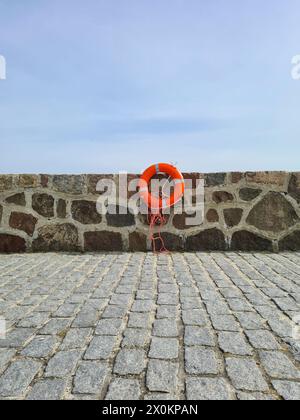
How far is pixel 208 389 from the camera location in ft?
4.27

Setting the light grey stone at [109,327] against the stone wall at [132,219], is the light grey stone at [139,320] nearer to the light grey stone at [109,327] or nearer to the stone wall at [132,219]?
the light grey stone at [109,327]

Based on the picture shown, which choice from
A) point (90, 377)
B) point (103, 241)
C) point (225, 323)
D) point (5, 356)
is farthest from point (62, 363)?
point (103, 241)

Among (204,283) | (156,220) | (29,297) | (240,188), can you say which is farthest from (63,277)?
(240,188)

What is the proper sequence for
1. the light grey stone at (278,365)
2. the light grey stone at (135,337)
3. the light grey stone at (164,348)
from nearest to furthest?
the light grey stone at (278,365), the light grey stone at (164,348), the light grey stone at (135,337)

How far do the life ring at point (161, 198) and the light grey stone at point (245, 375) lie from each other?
2511 mm

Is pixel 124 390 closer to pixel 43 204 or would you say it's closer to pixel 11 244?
pixel 43 204

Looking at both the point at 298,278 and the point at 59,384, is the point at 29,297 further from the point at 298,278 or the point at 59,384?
the point at 298,278

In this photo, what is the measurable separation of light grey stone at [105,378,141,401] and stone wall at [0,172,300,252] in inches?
106

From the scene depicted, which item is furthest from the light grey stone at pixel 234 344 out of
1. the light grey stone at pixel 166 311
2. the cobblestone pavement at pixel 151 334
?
the light grey stone at pixel 166 311

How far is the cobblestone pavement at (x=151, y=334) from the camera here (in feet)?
4.37

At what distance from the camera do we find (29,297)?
7.78 feet

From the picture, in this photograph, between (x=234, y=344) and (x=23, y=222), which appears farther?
(x=23, y=222)

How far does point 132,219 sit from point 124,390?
2.79 m

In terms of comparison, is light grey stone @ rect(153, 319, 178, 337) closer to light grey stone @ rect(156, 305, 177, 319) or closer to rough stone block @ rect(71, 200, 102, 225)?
light grey stone @ rect(156, 305, 177, 319)
